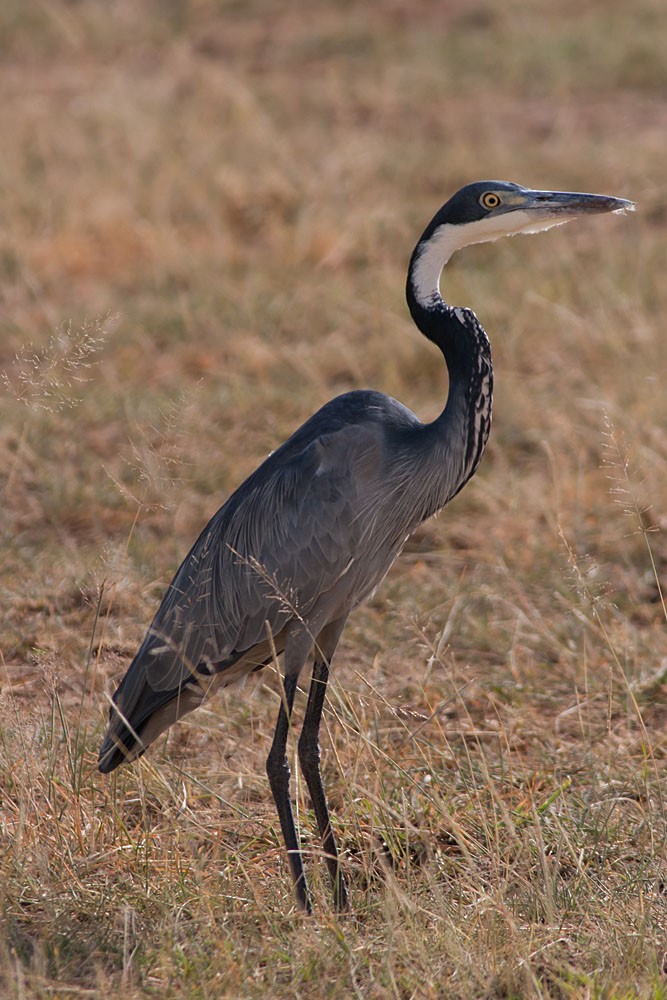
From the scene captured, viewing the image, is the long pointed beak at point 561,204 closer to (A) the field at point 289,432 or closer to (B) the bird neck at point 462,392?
(B) the bird neck at point 462,392

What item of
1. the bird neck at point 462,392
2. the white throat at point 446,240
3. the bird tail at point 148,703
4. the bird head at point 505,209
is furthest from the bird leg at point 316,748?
the bird head at point 505,209

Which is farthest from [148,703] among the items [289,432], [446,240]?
[289,432]

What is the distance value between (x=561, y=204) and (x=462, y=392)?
60cm

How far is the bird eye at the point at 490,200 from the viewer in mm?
3740

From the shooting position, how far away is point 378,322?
22.8ft

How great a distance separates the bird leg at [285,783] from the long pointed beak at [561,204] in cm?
138

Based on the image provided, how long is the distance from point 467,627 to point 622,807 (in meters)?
1.24

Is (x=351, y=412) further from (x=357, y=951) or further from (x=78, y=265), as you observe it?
(x=78, y=265)

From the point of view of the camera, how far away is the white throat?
3.71 metres

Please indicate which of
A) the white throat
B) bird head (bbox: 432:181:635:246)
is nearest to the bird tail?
the white throat

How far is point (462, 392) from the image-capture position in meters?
3.61

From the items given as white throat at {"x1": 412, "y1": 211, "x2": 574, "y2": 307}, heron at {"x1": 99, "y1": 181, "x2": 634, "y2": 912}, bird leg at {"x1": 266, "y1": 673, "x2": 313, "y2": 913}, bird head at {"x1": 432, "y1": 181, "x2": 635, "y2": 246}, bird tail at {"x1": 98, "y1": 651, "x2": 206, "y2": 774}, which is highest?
bird head at {"x1": 432, "y1": 181, "x2": 635, "y2": 246}

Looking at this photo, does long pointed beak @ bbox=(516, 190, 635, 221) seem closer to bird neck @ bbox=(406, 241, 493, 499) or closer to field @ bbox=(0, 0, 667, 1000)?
bird neck @ bbox=(406, 241, 493, 499)

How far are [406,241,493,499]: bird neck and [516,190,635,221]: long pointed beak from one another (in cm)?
35
